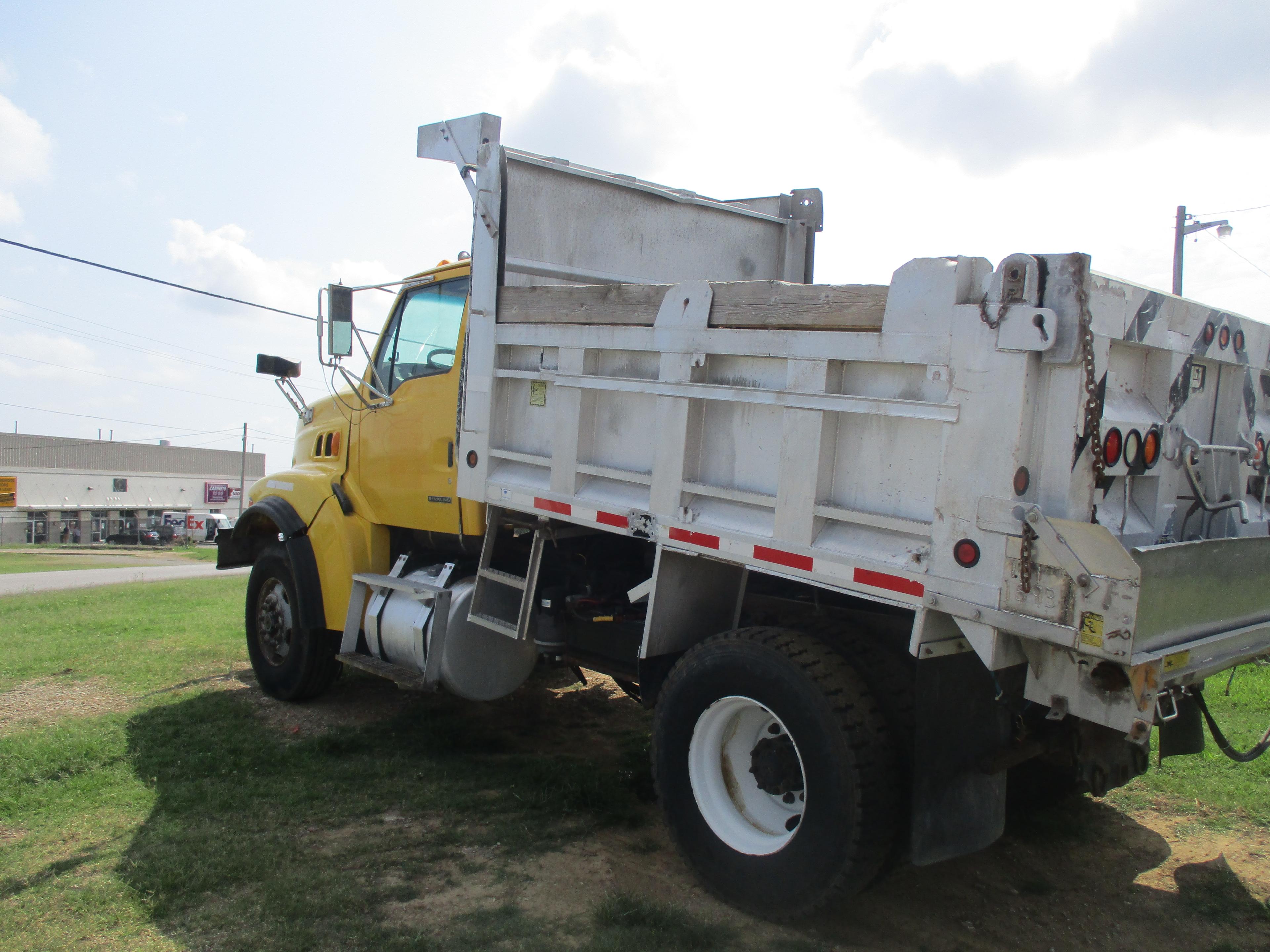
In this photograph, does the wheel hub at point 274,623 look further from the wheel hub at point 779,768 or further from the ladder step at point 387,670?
the wheel hub at point 779,768

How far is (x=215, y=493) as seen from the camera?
205ft

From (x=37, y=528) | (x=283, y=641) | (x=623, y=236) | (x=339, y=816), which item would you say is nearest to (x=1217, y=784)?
(x=623, y=236)

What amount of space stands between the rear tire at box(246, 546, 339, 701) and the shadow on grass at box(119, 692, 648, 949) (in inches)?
14.6

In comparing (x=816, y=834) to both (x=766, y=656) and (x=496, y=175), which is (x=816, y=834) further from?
(x=496, y=175)

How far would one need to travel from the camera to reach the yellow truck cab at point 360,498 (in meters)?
5.39

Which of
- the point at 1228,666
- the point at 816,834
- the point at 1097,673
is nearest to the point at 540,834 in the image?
the point at 816,834

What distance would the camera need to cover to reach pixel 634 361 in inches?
162

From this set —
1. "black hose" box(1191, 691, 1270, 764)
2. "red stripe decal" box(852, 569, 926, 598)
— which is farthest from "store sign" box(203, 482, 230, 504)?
"black hose" box(1191, 691, 1270, 764)

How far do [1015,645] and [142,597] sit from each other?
1317cm

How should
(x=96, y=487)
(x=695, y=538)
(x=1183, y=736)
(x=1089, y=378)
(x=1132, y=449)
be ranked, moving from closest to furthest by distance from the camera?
(x=1089, y=378), (x=1132, y=449), (x=695, y=538), (x=1183, y=736), (x=96, y=487)

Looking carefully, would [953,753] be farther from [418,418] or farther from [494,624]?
[418,418]

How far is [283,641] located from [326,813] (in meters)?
2.28

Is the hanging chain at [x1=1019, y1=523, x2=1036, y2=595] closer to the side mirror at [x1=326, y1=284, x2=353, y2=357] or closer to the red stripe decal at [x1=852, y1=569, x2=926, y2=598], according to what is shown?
the red stripe decal at [x1=852, y1=569, x2=926, y2=598]

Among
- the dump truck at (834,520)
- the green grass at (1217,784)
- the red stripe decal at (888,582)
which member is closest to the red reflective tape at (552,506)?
the dump truck at (834,520)
